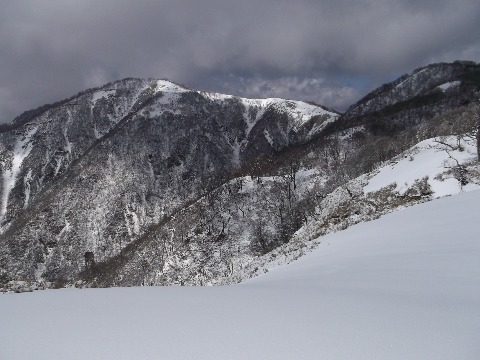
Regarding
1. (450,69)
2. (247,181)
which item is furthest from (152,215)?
(450,69)

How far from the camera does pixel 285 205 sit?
7919cm

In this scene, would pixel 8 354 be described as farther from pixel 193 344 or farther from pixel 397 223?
pixel 397 223

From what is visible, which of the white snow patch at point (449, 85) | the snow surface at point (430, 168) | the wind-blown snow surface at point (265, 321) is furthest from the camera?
the white snow patch at point (449, 85)

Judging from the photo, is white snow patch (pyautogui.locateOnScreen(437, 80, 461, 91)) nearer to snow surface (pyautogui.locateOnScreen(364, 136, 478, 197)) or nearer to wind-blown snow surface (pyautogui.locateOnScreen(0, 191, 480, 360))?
snow surface (pyautogui.locateOnScreen(364, 136, 478, 197))

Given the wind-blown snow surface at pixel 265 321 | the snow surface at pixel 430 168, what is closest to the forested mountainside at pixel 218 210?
the snow surface at pixel 430 168

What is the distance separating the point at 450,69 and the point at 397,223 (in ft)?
731

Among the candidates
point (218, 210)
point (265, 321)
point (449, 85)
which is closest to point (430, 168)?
point (265, 321)

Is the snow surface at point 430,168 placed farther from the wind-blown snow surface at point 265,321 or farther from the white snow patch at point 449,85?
the white snow patch at point 449,85

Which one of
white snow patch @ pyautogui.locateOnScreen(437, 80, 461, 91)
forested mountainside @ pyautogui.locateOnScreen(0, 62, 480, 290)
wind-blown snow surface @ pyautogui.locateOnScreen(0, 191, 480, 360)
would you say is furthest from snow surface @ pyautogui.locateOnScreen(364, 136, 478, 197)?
white snow patch @ pyautogui.locateOnScreen(437, 80, 461, 91)

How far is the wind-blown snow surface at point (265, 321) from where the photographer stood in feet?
12.5

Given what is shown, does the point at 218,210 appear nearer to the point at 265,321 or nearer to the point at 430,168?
the point at 430,168

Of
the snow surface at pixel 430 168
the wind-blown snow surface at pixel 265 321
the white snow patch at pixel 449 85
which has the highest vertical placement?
the white snow patch at pixel 449 85

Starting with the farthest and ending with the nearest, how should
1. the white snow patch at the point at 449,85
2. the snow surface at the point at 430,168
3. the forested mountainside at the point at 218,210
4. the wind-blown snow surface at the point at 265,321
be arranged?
the white snow patch at the point at 449,85 → the forested mountainside at the point at 218,210 → the snow surface at the point at 430,168 → the wind-blown snow surface at the point at 265,321

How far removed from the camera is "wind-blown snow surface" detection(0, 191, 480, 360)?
3.82 m
